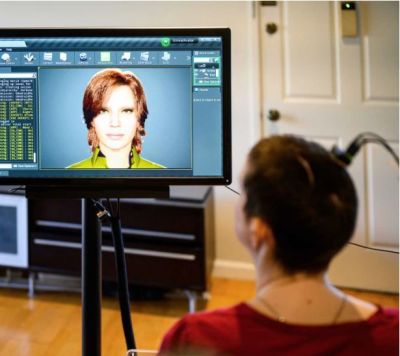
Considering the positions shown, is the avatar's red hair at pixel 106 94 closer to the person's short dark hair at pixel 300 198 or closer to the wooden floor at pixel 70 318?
the person's short dark hair at pixel 300 198

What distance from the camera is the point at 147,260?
3.03 meters

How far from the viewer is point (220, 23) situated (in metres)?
3.22

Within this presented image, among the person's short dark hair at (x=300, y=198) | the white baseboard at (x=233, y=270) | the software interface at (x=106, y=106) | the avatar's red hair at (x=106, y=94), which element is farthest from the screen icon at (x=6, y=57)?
the white baseboard at (x=233, y=270)

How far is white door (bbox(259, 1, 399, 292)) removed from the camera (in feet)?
10.0

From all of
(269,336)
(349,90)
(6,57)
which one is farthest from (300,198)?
(349,90)

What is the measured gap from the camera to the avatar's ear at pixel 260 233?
0.91m

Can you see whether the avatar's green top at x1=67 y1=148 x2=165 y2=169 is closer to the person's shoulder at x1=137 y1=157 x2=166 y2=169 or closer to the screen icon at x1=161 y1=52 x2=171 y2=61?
the person's shoulder at x1=137 y1=157 x2=166 y2=169

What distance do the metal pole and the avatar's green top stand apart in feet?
0.31

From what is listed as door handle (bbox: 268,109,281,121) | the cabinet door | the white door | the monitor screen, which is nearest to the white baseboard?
the white door

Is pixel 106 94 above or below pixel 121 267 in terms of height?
above

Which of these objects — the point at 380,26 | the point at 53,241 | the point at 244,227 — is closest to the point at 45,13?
the point at 53,241

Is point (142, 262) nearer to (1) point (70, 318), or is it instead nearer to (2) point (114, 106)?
(1) point (70, 318)

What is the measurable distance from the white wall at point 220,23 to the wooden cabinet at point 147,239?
30 cm

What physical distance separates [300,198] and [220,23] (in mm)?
2495
